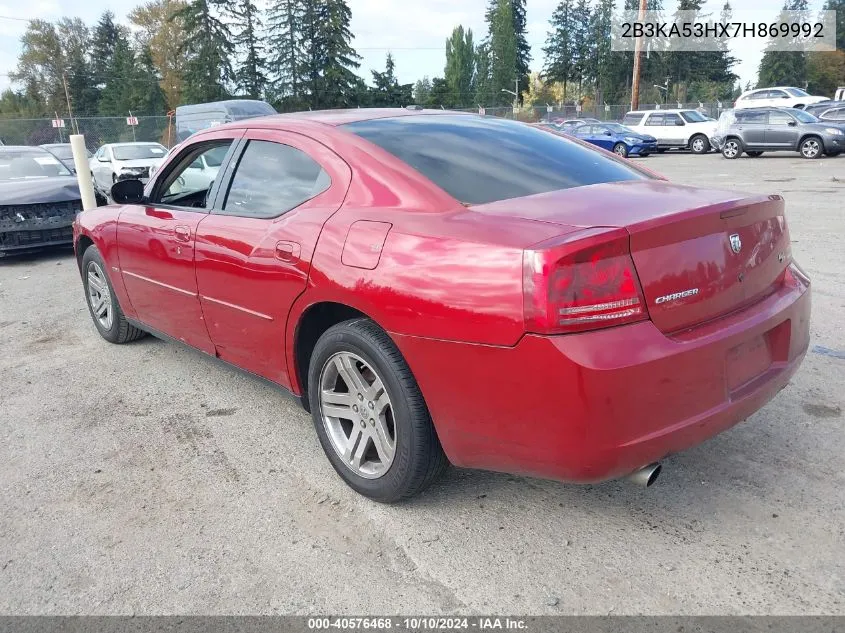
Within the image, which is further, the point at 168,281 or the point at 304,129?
the point at 168,281

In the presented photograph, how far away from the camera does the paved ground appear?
234 centimetres

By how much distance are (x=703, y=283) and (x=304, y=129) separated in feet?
6.52

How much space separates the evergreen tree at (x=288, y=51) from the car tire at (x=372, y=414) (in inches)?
2514

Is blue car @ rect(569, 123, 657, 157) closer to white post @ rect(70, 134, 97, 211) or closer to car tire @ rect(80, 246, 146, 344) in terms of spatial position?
white post @ rect(70, 134, 97, 211)

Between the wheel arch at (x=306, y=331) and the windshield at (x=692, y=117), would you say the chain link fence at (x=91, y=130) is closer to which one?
the windshield at (x=692, y=117)

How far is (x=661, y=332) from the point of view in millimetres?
2238

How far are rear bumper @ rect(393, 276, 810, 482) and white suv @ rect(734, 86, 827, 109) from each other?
3429 cm

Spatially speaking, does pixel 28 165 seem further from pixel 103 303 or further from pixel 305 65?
pixel 305 65

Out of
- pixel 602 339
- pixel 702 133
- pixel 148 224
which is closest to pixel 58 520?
pixel 148 224

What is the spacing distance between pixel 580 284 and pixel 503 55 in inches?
3832

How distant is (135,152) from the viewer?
16.8 meters

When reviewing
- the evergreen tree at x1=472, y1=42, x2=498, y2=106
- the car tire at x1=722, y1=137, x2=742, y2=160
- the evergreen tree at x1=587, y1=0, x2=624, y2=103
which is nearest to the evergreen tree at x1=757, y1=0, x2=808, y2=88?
the evergreen tree at x1=587, y1=0, x2=624, y2=103

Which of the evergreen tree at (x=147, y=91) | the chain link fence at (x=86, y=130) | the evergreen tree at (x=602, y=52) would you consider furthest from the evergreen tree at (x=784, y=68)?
the chain link fence at (x=86, y=130)

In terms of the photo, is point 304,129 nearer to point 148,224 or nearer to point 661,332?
point 148,224
